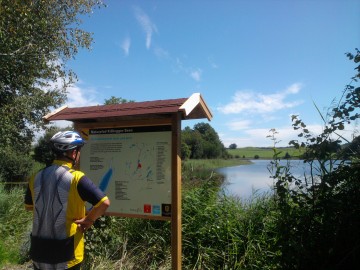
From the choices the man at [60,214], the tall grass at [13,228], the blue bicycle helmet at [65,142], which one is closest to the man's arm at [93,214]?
the man at [60,214]

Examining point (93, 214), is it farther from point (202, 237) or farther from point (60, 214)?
point (202, 237)

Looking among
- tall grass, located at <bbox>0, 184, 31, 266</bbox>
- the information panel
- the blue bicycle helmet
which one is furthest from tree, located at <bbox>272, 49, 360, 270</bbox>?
tall grass, located at <bbox>0, 184, 31, 266</bbox>

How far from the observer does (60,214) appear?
2.66 metres

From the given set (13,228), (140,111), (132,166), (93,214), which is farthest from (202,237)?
(13,228)

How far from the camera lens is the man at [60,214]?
266 cm

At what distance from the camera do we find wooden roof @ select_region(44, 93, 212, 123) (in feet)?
13.4

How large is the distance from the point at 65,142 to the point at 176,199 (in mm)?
1666

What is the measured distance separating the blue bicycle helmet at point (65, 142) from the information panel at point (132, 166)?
1.51 m

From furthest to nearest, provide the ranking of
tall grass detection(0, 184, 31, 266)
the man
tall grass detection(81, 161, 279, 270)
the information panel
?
1. tall grass detection(0, 184, 31, 266)
2. tall grass detection(81, 161, 279, 270)
3. the information panel
4. the man

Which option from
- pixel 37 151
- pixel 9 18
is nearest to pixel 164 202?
pixel 9 18

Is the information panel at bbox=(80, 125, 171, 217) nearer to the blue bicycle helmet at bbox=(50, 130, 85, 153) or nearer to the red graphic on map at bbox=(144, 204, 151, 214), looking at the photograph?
the red graphic on map at bbox=(144, 204, 151, 214)

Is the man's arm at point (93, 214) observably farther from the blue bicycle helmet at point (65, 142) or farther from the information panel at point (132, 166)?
the information panel at point (132, 166)

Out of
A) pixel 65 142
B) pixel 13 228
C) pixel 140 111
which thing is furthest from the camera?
pixel 13 228

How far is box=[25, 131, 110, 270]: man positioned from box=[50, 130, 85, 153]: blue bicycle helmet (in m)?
0.16
